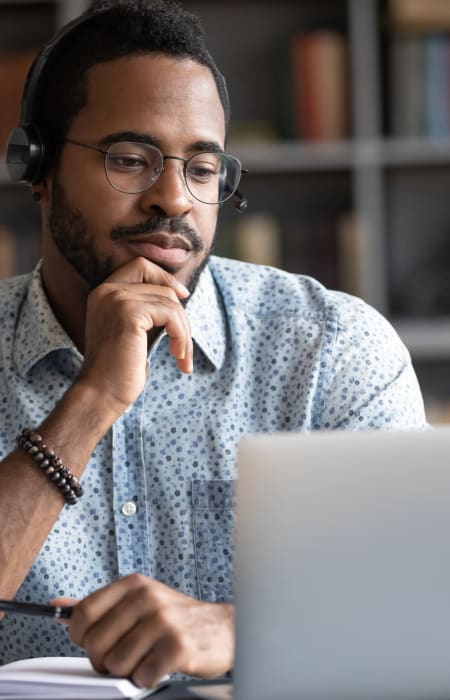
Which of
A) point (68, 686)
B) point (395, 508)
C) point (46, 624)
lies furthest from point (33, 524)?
point (395, 508)

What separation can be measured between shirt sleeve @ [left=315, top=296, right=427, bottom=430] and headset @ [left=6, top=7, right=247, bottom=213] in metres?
0.24

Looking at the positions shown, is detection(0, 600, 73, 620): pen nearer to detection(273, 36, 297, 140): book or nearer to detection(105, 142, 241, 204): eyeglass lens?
detection(105, 142, 241, 204): eyeglass lens

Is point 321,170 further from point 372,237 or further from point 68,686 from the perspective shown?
point 68,686

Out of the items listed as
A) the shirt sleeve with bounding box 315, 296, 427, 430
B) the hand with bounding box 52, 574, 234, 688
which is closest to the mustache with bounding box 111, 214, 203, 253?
the shirt sleeve with bounding box 315, 296, 427, 430

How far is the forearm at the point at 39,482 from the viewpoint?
122cm

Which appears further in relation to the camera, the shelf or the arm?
the shelf

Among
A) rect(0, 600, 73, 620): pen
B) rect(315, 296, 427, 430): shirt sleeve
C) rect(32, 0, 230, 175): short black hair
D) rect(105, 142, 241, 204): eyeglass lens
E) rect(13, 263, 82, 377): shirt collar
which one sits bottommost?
rect(0, 600, 73, 620): pen

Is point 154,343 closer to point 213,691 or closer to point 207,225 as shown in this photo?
point 207,225

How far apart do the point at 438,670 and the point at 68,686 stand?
0.30 metres

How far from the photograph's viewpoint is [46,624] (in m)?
1.39

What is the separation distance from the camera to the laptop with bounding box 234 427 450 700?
0.78 metres

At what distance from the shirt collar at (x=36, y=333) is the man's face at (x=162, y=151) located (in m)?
0.08

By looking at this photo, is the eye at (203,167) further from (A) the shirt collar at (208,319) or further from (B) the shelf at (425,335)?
(B) the shelf at (425,335)

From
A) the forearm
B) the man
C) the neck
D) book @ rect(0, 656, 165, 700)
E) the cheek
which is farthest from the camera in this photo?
the neck
